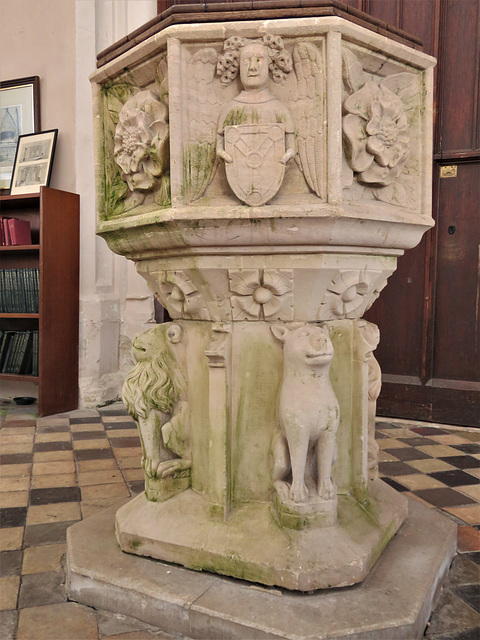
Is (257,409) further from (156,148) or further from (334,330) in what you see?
(156,148)

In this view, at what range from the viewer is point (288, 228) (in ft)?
5.44

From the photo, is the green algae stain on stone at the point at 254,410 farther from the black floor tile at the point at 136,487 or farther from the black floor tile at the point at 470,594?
the black floor tile at the point at 136,487

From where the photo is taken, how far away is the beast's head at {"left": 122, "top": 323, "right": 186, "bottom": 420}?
198 cm

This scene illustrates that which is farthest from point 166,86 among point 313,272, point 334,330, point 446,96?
point 446,96

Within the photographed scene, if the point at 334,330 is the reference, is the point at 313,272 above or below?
above

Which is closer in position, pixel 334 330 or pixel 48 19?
pixel 334 330

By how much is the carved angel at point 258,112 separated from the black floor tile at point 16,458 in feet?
6.83

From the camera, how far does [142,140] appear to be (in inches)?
71.7

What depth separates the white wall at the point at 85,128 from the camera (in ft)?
14.0

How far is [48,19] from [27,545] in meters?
3.97

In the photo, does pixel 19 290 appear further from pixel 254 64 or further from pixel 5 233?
pixel 254 64

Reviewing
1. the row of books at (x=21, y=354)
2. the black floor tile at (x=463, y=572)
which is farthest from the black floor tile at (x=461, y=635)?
the row of books at (x=21, y=354)

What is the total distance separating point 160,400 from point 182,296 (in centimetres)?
38

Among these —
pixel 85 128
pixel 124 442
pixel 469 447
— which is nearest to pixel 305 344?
pixel 124 442
